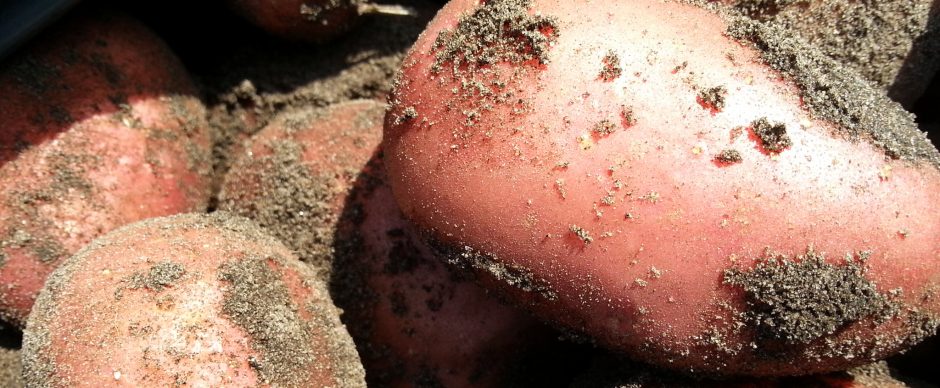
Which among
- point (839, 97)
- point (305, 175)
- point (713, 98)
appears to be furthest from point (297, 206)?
point (839, 97)

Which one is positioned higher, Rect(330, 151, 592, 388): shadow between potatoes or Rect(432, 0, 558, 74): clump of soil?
Rect(432, 0, 558, 74): clump of soil

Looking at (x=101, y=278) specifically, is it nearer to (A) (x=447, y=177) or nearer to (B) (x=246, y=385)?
(B) (x=246, y=385)

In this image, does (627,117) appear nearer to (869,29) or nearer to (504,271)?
(504,271)

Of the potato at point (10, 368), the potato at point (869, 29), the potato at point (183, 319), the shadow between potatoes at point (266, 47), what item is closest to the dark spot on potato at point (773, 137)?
the potato at point (869, 29)

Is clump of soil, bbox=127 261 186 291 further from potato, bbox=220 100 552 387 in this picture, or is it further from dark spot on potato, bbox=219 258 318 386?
potato, bbox=220 100 552 387

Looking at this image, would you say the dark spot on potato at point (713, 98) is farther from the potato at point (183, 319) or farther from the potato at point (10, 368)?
the potato at point (10, 368)

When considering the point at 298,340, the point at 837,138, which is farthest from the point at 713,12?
the point at 298,340

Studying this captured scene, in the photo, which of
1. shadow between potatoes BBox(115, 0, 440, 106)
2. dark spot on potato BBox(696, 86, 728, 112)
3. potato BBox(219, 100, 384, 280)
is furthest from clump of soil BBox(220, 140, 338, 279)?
dark spot on potato BBox(696, 86, 728, 112)
